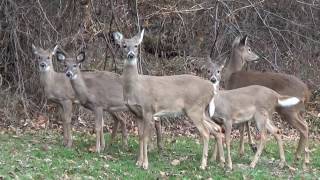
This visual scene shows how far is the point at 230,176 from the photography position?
946 centimetres

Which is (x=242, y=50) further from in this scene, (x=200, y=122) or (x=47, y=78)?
(x=47, y=78)

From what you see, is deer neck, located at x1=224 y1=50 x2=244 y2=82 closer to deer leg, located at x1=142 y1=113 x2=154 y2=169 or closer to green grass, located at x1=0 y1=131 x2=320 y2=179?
green grass, located at x1=0 y1=131 x2=320 y2=179

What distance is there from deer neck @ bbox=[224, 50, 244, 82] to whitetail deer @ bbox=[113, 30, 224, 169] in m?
2.76

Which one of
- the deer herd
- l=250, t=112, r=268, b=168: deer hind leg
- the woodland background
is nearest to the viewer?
the deer herd

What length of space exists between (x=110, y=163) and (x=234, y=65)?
4.28 metres

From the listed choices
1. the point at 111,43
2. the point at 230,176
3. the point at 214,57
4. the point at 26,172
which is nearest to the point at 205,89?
the point at 230,176

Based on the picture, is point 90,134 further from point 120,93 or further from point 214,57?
point 214,57

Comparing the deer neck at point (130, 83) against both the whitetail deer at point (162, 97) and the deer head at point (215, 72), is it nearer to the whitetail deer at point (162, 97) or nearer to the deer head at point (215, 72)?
the whitetail deer at point (162, 97)

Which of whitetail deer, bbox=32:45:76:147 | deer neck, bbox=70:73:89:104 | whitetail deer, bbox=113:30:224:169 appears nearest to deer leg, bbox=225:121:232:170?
whitetail deer, bbox=113:30:224:169

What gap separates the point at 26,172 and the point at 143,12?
21.7 ft

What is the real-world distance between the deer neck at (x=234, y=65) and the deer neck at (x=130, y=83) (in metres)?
3.27

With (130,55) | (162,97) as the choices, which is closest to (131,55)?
(130,55)

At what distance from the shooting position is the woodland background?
45.3ft

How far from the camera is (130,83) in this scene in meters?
→ 10.0
